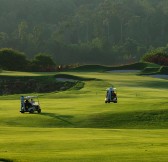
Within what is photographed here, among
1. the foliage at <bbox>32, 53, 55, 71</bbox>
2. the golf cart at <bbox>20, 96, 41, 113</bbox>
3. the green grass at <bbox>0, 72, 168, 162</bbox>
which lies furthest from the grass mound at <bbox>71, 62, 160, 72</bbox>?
the golf cart at <bbox>20, 96, 41, 113</bbox>

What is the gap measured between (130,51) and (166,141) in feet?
520

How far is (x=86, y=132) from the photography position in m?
26.1

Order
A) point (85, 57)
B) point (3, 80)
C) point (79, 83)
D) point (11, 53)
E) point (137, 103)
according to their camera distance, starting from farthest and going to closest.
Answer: point (85, 57) < point (11, 53) < point (3, 80) < point (79, 83) < point (137, 103)

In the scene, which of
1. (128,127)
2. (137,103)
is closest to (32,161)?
(128,127)

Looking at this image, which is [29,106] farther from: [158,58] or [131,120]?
[158,58]

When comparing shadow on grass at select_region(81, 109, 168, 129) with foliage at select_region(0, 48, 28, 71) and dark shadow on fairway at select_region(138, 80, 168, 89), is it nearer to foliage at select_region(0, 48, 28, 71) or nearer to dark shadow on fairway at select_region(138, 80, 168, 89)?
dark shadow on fairway at select_region(138, 80, 168, 89)

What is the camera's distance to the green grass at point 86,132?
1792 cm

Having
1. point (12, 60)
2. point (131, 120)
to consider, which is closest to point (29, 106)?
point (131, 120)

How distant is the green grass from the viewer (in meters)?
17.9

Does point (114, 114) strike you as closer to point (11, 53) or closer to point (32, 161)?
point (32, 161)

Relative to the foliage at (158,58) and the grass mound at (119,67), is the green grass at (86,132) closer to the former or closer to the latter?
the grass mound at (119,67)

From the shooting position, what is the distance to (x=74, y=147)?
1989cm

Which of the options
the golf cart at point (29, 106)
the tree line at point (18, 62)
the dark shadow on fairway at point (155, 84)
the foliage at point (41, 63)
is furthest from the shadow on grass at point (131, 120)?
the tree line at point (18, 62)

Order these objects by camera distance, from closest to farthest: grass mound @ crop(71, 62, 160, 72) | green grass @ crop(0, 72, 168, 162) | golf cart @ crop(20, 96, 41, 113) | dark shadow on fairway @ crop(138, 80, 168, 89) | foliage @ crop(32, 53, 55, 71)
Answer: green grass @ crop(0, 72, 168, 162), golf cart @ crop(20, 96, 41, 113), dark shadow on fairway @ crop(138, 80, 168, 89), grass mound @ crop(71, 62, 160, 72), foliage @ crop(32, 53, 55, 71)
